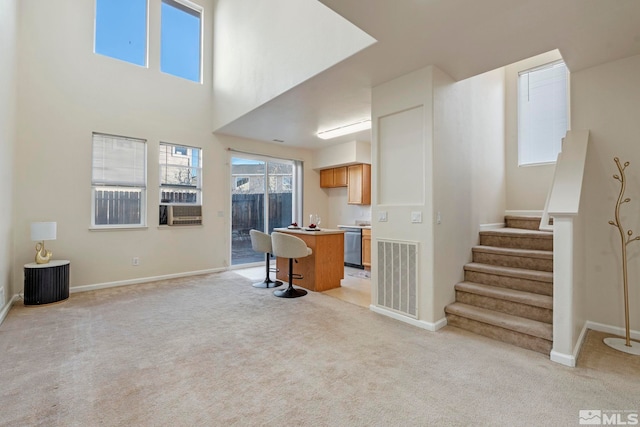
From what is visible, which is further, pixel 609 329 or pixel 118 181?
pixel 118 181

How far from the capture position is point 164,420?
166 cm

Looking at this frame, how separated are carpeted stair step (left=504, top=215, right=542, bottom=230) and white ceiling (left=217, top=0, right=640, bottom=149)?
1.92 meters

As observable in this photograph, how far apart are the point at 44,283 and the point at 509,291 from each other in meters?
5.46

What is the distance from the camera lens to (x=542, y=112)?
4.31 meters

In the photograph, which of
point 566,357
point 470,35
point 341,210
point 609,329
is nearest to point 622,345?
point 609,329

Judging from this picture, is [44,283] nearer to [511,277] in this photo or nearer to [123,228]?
[123,228]

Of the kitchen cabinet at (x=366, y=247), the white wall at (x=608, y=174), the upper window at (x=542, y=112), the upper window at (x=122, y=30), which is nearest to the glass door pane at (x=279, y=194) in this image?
the kitchen cabinet at (x=366, y=247)

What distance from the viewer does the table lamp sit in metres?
3.70

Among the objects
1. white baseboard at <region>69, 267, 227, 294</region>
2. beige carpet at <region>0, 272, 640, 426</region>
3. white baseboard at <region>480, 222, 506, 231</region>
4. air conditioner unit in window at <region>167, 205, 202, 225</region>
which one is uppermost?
air conditioner unit in window at <region>167, 205, 202, 225</region>

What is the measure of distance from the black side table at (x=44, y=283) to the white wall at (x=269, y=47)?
10.7 feet

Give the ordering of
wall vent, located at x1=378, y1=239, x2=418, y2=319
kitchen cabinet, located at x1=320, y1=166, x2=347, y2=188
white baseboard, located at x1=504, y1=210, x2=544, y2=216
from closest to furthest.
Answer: wall vent, located at x1=378, y1=239, x2=418, y2=319 → white baseboard, located at x1=504, y1=210, x2=544, y2=216 → kitchen cabinet, located at x1=320, y1=166, x2=347, y2=188

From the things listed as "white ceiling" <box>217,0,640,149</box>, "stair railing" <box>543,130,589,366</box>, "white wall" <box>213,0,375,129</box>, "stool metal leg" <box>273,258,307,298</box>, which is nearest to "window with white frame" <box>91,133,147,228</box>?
"white wall" <box>213,0,375,129</box>

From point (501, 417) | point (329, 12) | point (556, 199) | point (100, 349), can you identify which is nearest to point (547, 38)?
point (556, 199)

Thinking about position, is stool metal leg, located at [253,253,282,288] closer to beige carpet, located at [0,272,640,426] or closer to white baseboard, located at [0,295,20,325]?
beige carpet, located at [0,272,640,426]
